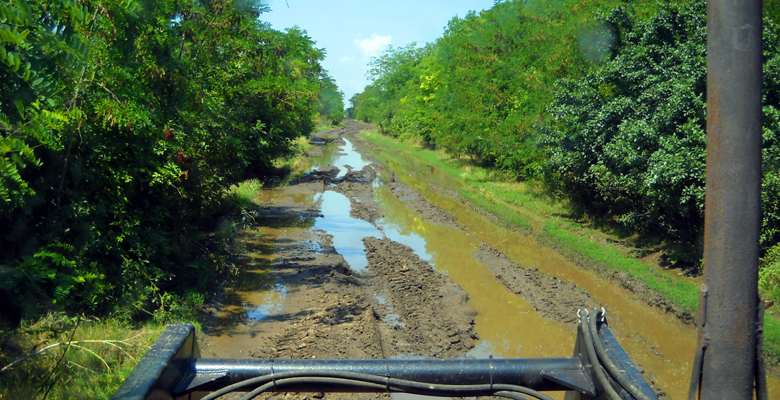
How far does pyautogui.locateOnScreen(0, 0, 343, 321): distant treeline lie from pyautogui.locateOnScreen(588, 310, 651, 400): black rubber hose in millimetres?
3357

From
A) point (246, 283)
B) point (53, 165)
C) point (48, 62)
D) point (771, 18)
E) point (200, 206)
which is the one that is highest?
point (771, 18)

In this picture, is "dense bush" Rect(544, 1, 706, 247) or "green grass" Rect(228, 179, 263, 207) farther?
"green grass" Rect(228, 179, 263, 207)

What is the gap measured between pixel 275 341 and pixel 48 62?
575 centimetres

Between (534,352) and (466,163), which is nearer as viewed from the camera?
(534,352)

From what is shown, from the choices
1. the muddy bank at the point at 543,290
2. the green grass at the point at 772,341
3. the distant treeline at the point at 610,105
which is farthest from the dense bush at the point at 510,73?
the green grass at the point at 772,341

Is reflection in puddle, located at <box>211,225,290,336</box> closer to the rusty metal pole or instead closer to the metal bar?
the metal bar

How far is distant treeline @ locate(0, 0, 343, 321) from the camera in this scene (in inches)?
223

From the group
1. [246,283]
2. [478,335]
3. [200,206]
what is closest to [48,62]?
[200,206]

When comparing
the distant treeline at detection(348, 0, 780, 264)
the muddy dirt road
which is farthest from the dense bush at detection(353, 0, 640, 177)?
the muddy dirt road

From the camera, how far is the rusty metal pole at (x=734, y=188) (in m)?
1.29

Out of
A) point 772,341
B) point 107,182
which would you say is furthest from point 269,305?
point 772,341

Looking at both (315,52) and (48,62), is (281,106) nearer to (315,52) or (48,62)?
(315,52)

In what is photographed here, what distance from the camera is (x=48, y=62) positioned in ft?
14.3

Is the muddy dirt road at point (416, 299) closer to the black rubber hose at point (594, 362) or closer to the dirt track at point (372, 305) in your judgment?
the dirt track at point (372, 305)
